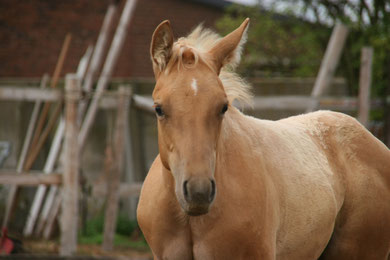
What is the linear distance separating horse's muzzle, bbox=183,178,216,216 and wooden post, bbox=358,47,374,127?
18.2 feet

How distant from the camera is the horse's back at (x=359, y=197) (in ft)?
14.0

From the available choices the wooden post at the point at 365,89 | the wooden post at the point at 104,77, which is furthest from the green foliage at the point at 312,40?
the wooden post at the point at 104,77

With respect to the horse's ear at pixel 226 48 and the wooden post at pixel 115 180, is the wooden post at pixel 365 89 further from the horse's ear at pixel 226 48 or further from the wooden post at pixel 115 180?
the horse's ear at pixel 226 48

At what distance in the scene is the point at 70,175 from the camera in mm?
6648

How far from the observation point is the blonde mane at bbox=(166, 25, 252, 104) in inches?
128

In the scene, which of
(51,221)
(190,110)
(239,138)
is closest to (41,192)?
(51,221)

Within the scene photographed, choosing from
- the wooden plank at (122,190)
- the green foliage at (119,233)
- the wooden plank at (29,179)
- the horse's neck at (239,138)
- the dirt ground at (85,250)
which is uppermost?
the horse's neck at (239,138)

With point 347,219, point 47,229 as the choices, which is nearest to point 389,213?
point 347,219

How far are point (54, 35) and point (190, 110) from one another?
12279mm

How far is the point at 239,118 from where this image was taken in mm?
3824

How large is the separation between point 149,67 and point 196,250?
12070mm

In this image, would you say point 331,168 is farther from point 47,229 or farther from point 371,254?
point 47,229

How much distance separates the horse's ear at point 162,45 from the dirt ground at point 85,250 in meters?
4.03

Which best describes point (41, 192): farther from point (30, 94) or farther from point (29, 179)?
point (30, 94)
